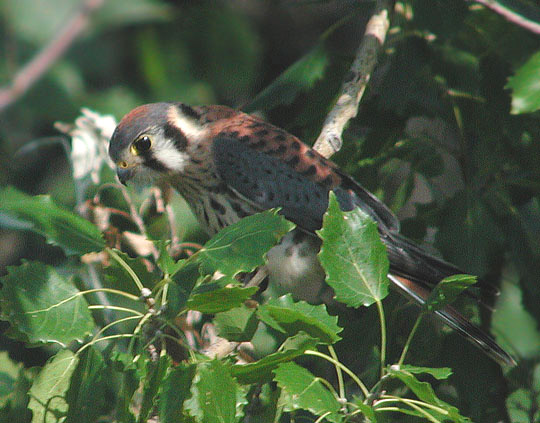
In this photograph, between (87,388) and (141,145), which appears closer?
(87,388)

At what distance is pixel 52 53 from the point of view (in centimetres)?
147

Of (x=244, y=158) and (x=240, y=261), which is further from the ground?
(x=240, y=261)

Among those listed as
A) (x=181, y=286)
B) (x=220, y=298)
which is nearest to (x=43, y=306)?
(x=181, y=286)

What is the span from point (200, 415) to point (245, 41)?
416cm

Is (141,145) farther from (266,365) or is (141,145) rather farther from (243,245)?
(266,365)

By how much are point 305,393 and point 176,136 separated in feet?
5.93

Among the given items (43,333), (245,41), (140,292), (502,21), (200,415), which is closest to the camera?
(200,415)

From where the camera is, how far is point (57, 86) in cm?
476

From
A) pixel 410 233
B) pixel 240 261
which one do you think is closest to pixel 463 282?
pixel 240 261

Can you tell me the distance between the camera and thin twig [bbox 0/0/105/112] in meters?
1.48

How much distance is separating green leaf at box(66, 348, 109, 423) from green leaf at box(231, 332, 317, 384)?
0.38 meters

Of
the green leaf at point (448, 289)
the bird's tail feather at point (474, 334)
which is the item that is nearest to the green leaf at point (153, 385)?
the green leaf at point (448, 289)

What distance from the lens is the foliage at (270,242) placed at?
2.03m

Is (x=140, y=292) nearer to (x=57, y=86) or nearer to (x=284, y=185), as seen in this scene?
(x=284, y=185)
